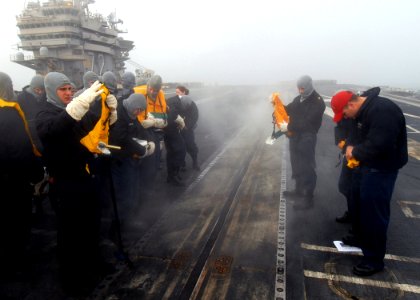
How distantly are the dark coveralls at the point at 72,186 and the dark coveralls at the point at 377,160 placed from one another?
10.2 feet

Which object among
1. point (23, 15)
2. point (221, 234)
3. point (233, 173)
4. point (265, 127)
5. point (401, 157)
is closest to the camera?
point (401, 157)

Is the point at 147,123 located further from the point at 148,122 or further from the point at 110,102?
the point at 110,102

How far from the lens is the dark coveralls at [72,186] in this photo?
9.88 feet

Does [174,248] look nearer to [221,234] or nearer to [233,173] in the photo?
[221,234]

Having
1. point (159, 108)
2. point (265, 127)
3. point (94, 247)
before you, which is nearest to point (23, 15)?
point (265, 127)

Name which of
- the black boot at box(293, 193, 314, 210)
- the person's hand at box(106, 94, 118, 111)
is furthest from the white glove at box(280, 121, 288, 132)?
the person's hand at box(106, 94, 118, 111)

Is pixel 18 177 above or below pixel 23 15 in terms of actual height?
below

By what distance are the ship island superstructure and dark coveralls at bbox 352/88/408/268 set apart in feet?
129

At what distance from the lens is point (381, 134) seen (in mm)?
3311

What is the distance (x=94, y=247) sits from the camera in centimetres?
373

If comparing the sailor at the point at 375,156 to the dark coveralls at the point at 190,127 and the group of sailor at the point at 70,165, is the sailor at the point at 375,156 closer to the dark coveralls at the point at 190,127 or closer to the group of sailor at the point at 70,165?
the group of sailor at the point at 70,165

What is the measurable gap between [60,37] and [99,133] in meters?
41.6

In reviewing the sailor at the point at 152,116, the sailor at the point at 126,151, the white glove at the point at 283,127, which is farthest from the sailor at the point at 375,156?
the sailor at the point at 152,116

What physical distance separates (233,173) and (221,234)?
311 centimetres
